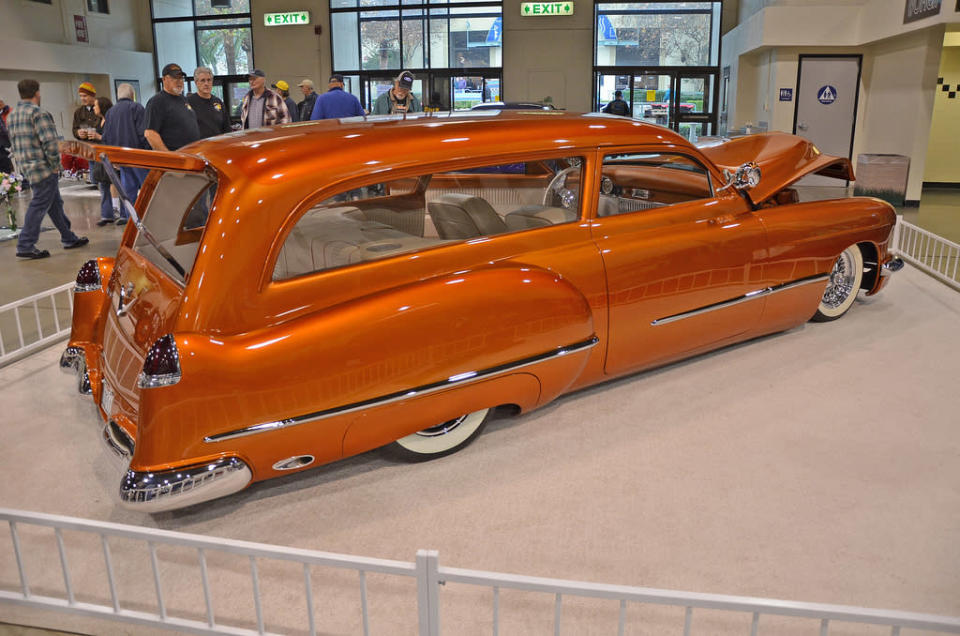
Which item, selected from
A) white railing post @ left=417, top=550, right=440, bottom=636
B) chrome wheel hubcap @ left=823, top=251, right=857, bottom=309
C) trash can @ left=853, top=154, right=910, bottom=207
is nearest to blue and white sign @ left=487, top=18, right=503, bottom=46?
trash can @ left=853, top=154, right=910, bottom=207

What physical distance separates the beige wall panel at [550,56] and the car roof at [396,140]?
1414 centimetres

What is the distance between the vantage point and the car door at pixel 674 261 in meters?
3.43

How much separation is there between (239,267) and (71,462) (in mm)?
1385

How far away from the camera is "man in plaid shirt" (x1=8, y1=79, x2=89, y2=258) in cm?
708

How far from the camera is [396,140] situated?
→ 2.94 m

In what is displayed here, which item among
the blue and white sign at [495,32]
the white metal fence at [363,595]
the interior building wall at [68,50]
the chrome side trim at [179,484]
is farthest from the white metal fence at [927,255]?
the interior building wall at [68,50]

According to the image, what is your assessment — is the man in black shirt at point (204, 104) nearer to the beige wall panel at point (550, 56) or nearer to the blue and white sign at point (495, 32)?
the beige wall panel at point (550, 56)

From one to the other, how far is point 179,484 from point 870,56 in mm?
12617

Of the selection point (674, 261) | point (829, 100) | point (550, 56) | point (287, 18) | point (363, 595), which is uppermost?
point (287, 18)

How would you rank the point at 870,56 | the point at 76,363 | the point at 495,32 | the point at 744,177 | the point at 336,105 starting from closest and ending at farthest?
1. the point at 76,363
2. the point at 744,177
3. the point at 336,105
4. the point at 870,56
5. the point at 495,32

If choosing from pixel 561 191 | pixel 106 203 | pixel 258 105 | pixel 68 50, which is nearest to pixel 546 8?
pixel 68 50

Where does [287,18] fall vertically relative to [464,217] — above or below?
above

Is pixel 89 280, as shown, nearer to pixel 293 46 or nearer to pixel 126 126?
pixel 126 126

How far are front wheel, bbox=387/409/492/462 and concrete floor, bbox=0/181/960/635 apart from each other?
0.06 meters
